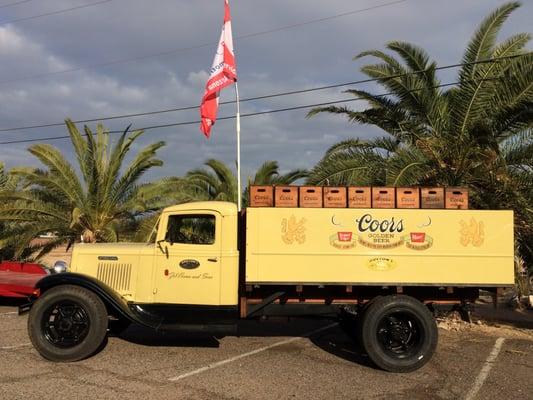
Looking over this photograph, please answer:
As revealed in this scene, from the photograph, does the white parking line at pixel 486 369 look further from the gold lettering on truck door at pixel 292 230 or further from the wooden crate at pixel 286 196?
the wooden crate at pixel 286 196

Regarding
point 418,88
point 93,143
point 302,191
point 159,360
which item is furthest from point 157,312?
point 93,143

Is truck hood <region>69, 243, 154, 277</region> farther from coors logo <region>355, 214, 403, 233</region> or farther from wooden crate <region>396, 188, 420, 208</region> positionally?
wooden crate <region>396, 188, 420, 208</region>

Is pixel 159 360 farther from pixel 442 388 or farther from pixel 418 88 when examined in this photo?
pixel 418 88

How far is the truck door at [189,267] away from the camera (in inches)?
295

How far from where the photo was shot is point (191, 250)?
7.60 meters

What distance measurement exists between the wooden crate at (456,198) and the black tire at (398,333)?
140cm

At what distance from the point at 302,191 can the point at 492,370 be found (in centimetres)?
342

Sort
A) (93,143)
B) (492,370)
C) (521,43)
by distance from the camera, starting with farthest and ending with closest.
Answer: (93,143), (521,43), (492,370)

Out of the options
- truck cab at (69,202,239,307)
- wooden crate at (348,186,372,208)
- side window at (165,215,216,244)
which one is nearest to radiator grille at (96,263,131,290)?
truck cab at (69,202,239,307)

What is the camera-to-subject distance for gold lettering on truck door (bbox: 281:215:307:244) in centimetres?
720

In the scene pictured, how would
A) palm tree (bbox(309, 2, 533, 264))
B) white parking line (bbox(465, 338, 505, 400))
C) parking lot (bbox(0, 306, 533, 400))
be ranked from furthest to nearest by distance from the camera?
1. palm tree (bbox(309, 2, 533, 264))
2. white parking line (bbox(465, 338, 505, 400))
3. parking lot (bbox(0, 306, 533, 400))

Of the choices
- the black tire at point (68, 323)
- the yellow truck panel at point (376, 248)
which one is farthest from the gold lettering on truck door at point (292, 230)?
the black tire at point (68, 323)

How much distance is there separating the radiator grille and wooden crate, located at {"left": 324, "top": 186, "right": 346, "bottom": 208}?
2974mm

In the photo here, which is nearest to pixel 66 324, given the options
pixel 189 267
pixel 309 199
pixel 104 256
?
pixel 104 256
